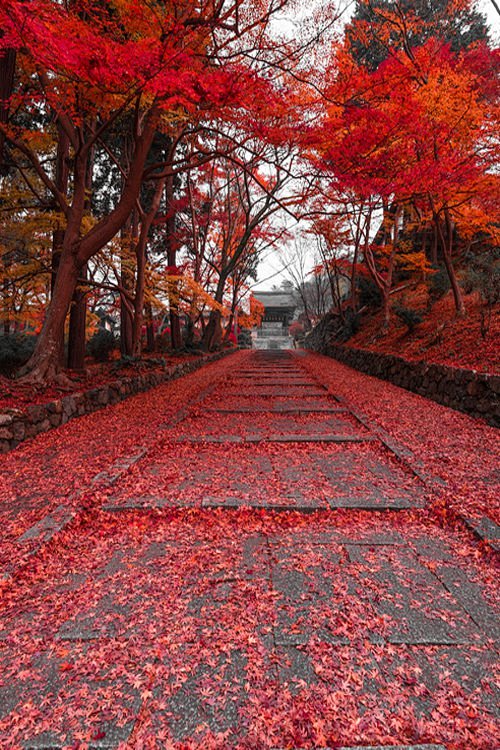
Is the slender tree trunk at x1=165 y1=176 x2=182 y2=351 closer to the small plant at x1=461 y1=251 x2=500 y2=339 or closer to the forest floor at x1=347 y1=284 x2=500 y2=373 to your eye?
the forest floor at x1=347 y1=284 x2=500 y2=373

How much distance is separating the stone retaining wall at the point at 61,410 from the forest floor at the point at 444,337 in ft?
20.9

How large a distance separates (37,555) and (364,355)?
463 inches

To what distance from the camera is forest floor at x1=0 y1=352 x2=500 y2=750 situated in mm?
1333

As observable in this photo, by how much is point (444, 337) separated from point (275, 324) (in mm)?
38591

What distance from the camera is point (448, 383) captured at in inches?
262

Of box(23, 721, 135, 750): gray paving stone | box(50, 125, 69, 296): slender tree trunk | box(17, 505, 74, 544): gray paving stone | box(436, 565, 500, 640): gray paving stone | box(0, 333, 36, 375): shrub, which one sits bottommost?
box(23, 721, 135, 750): gray paving stone

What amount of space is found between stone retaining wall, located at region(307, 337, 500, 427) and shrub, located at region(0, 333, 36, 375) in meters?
10.3

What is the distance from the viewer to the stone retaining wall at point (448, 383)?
17.7ft

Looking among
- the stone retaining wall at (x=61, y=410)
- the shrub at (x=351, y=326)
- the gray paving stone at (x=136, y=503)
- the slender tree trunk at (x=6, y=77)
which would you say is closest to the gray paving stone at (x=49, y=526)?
the gray paving stone at (x=136, y=503)

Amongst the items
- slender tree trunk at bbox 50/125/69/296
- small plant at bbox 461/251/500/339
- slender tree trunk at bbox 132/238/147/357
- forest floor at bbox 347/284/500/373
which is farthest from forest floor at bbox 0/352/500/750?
slender tree trunk at bbox 50/125/69/296

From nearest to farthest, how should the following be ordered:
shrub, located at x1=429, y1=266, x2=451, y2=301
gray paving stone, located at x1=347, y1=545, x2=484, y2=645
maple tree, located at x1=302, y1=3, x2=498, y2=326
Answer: gray paving stone, located at x1=347, y1=545, x2=484, y2=645
maple tree, located at x1=302, y1=3, x2=498, y2=326
shrub, located at x1=429, y1=266, x2=451, y2=301

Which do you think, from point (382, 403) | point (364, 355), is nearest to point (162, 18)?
point (382, 403)

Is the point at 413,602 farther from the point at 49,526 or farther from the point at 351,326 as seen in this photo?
the point at 351,326

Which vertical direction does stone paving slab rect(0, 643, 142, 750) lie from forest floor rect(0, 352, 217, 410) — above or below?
below
